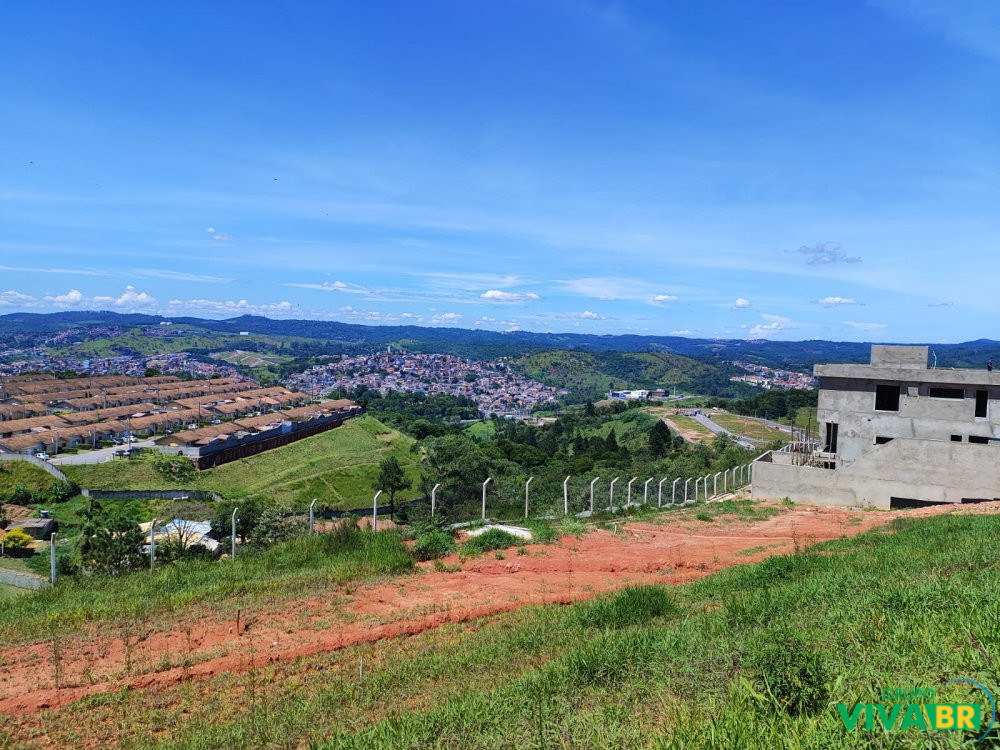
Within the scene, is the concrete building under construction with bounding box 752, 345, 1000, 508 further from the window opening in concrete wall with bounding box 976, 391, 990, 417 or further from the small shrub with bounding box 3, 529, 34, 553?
the small shrub with bounding box 3, 529, 34, 553

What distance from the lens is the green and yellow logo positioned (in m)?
3.04

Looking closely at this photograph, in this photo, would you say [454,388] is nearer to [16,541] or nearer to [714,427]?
[714,427]

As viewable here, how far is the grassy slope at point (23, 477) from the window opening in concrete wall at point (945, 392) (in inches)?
2342

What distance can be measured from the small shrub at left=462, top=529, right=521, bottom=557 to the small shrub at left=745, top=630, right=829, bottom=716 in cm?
803

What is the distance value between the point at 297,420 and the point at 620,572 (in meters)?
73.8

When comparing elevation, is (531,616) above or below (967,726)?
below

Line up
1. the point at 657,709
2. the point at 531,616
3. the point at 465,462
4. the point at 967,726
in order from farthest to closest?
the point at 465,462
the point at 531,616
the point at 657,709
the point at 967,726

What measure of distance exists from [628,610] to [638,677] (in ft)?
7.85

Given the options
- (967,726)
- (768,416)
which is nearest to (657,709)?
(967,726)

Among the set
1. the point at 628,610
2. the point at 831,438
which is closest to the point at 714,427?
the point at 831,438

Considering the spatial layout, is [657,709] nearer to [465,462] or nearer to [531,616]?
[531,616]

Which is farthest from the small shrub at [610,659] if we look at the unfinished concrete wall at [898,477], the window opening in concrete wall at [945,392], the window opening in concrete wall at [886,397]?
the window opening in concrete wall at [945,392]

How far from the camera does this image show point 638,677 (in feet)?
16.3

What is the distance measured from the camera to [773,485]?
2189cm
